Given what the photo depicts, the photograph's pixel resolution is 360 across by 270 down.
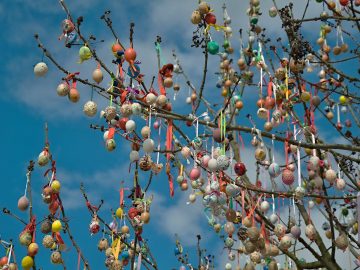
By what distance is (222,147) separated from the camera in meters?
3.10

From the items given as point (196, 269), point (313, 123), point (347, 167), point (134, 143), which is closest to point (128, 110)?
point (134, 143)

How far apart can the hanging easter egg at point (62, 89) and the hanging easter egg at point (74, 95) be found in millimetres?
24

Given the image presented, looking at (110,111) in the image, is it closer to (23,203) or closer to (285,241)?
(23,203)

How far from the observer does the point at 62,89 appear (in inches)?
127

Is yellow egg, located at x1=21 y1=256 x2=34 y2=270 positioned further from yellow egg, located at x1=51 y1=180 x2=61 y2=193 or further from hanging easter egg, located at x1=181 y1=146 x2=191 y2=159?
hanging easter egg, located at x1=181 y1=146 x2=191 y2=159

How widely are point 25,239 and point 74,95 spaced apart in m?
0.96

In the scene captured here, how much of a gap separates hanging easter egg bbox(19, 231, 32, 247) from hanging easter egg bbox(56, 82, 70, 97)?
909 millimetres

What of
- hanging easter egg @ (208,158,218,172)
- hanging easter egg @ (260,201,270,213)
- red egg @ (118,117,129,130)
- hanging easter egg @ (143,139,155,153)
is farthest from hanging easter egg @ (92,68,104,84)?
hanging easter egg @ (260,201,270,213)

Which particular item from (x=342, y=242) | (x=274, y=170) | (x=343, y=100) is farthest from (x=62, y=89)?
(x=343, y=100)

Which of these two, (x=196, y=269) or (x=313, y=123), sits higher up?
(x=313, y=123)

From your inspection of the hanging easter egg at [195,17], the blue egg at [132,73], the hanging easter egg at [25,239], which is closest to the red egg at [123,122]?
the blue egg at [132,73]

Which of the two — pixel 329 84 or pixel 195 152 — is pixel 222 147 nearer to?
pixel 195 152

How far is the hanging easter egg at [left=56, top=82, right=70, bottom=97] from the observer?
322cm

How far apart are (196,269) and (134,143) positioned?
2272 millimetres
